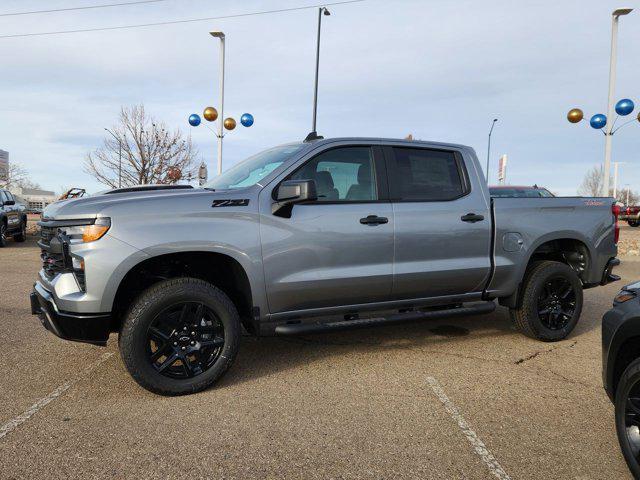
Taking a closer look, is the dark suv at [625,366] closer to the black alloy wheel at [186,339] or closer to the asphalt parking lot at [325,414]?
the asphalt parking lot at [325,414]

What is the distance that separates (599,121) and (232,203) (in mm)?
14932

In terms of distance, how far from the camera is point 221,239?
3.43 meters

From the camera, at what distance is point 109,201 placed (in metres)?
3.30

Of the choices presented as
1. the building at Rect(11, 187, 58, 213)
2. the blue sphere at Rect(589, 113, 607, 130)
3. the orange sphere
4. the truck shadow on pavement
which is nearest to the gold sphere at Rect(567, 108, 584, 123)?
the blue sphere at Rect(589, 113, 607, 130)

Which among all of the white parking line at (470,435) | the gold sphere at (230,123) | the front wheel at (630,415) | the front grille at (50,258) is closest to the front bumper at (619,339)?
the front wheel at (630,415)

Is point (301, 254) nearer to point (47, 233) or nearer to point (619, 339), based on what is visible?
point (47, 233)

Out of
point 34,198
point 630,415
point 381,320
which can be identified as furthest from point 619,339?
point 34,198

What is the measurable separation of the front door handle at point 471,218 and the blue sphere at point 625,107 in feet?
41.9

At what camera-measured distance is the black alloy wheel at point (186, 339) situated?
3.36 m

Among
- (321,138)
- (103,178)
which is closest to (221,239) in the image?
(321,138)

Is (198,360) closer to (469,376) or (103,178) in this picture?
(469,376)

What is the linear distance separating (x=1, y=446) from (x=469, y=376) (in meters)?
3.30

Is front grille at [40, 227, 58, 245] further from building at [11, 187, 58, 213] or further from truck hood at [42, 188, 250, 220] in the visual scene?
building at [11, 187, 58, 213]

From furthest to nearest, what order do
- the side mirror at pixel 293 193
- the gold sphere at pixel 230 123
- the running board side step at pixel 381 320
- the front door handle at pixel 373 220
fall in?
the gold sphere at pixel 230 123, the front door handle at pixel 373 220, the running board side step at pixel 381 320, the side mirror at pixel 293 193
